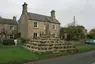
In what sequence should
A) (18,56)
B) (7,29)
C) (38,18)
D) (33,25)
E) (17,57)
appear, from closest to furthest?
(17,57)
(18,56)
(33,25)
(38,18)
(7,29)

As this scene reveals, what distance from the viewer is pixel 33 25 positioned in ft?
167

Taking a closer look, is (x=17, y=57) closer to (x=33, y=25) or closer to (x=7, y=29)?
(x=33, y=25)

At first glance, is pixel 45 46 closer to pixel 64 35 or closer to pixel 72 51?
pixel 72 51

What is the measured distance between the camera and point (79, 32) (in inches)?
2383

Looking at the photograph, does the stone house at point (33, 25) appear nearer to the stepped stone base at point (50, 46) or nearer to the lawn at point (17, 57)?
the stepped stone base at point (50, 46)

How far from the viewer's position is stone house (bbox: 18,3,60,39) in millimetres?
49938

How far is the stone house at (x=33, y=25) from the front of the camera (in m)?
49.9

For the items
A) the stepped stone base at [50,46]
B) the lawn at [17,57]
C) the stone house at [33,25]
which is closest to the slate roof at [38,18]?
the stone house at [33,25]

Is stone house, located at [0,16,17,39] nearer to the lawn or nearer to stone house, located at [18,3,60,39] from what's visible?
stone house, located at [18,3,60,39]

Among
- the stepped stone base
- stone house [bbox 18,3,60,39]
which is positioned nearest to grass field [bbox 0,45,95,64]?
the stepped stone base

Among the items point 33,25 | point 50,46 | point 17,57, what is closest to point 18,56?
point 17,57

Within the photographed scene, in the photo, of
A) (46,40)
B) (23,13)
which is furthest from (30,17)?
(46,40)

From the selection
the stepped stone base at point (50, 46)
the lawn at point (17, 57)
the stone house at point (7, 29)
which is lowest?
the lawn at point (17, 57)

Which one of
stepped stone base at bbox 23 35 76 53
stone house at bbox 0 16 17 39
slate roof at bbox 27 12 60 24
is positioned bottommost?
stepped stone base at bbox 23 35 76 53
